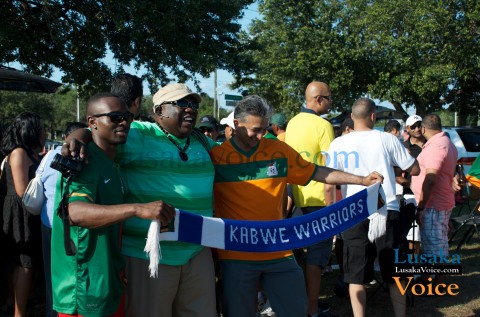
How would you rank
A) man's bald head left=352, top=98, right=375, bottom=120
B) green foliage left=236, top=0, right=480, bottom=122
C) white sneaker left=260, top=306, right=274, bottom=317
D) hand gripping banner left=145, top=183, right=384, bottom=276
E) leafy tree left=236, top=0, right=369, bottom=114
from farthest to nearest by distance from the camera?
leafy tree left=236, top=0, right=369, bottom=114, green foliage left=236, top=0, right=480, bottom=122, white sneaker left=260, top=306, right=274, bottom=317, man's bald head left=352, top=98, right=375, bottom=120, hand gripping banner left=145, top=183, right=384, bottom=276

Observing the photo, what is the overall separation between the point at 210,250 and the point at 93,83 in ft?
37.4

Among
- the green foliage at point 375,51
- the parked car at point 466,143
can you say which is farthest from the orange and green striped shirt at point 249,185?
the green foliage at point 375,51

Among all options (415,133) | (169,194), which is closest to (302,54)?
(415,133)

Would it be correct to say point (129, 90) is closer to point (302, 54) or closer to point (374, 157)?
point (374, 157)

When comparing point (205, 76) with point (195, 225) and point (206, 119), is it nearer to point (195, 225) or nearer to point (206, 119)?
point (206, 119)

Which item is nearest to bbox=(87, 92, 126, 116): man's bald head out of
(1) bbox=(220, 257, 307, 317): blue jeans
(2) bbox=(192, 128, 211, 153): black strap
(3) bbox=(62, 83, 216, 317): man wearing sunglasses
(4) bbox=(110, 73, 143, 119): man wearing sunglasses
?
(3) bbox=(62, 83, 216, 317): man wearing sunglasses

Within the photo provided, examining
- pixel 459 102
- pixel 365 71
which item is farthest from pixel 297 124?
pixel 459 102

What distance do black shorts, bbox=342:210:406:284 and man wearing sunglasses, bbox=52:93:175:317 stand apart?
2296 millimetres

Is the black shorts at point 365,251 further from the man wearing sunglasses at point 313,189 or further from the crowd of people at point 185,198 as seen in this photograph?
the man wearing sunglasses at point 313,189

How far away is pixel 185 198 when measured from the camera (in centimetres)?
302

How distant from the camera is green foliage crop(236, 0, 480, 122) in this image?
23438 mm

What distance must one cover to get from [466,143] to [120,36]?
9.08 m

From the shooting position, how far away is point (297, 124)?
15.9 feet

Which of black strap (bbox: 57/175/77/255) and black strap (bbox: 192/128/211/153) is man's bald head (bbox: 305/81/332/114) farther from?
black strap (bbox: 57/175/77/255)
